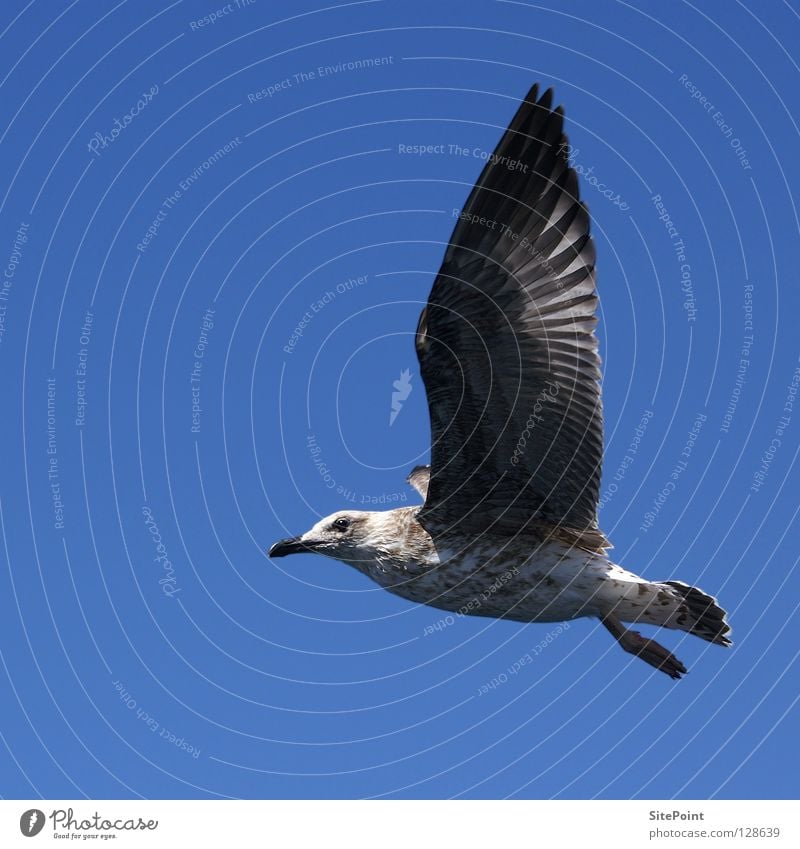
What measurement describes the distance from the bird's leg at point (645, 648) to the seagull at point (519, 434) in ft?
0.06

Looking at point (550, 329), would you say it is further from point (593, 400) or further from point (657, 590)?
point (657, 590)

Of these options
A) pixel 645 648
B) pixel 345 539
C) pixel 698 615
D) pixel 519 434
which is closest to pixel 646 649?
pixel 645 648

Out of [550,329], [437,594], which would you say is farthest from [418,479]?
[550,329]

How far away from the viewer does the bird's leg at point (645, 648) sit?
20.1 metres

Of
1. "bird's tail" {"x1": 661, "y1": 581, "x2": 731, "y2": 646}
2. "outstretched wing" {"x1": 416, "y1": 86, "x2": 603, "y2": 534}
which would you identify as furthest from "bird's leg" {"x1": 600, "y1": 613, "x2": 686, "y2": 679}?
"outstretched wing" {"x1": 416, "y1": 86, "x2": 603, "y2": 534}

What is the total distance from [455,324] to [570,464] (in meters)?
2.33

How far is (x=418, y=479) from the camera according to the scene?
1004 inches

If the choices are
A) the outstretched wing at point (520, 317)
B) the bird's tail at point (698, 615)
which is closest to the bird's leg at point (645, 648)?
the bird's tail at point (698, 615)

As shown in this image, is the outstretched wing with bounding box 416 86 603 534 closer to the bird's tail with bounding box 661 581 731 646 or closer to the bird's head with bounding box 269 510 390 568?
the bird's head with bounding box 269 510 390 568

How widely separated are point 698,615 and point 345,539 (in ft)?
15.3

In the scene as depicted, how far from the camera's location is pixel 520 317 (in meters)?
18.6

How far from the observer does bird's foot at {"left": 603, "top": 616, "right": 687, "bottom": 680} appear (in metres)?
20.1

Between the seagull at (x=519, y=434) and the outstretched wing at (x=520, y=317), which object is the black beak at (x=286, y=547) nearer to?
the seagull at (x=519, y=434)

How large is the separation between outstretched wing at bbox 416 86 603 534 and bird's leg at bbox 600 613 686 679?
2190 mm
